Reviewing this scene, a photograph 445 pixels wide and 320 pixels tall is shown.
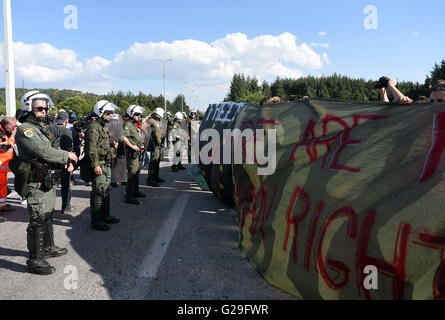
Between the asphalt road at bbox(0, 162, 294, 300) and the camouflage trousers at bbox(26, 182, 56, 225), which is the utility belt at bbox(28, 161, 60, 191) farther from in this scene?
the asphalt road at bbox(0, 162, 294, 300)

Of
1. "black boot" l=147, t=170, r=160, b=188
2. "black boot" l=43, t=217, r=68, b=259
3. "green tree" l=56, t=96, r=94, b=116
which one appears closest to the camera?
"black boot" l=43, t=217, r=68, b=259

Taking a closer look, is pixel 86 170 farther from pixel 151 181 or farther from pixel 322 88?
pixel 322 88

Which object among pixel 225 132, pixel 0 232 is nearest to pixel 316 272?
pixel 225 132

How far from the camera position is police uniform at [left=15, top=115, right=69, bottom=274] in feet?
12.3

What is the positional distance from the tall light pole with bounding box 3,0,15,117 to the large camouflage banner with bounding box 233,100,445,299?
985 centimetres

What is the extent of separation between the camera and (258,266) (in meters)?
3.67

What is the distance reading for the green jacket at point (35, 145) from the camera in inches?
148

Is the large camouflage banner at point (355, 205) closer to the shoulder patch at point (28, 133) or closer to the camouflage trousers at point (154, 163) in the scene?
the shoulder patch at point (28, 133)

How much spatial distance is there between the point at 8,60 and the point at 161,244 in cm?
960

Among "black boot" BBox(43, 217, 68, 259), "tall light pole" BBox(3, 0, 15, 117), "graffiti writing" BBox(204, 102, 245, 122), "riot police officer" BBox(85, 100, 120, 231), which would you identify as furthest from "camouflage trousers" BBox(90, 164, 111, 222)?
"tall light pole" BBox(3, 0, 15, 117)

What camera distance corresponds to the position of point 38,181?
13.0 ft

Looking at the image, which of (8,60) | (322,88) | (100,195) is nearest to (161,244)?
(100,195)
